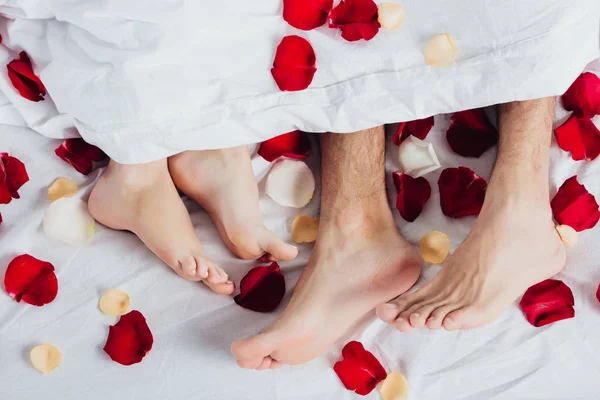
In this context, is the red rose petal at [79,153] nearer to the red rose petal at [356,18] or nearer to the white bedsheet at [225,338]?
the white bedsheet at [225,338]

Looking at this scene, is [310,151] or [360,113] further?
[310,151]

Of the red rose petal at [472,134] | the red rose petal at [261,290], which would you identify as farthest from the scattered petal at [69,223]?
the red rose petal at [472,134]

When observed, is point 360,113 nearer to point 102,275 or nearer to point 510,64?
point 510,64

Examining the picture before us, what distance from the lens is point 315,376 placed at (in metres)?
1.07

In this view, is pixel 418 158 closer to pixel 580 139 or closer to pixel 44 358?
pixel 580 139

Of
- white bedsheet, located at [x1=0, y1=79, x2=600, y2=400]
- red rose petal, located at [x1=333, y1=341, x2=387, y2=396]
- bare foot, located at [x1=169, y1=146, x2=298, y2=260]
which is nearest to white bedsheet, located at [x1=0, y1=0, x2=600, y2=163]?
bare foot, located at [x1=169, y1=146, x2=298, y2=260]

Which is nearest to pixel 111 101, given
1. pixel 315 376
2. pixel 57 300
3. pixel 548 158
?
pixel 57 300

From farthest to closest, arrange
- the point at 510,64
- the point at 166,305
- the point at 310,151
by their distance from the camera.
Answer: the point at 310,151, the point at 166,305, the point at 510,64

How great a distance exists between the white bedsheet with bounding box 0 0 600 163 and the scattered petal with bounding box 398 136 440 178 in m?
0.17

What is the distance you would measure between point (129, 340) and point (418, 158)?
0.55 meters

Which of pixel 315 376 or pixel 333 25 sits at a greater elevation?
pixel 333 25

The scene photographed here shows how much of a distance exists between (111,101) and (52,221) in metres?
0.28

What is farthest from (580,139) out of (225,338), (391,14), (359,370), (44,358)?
(44,358)

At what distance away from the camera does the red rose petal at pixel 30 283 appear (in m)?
1.12
